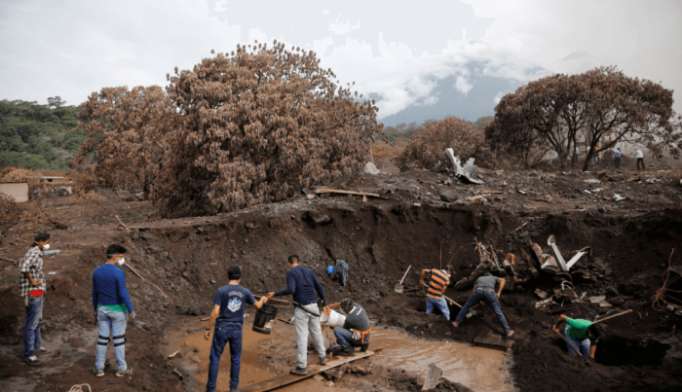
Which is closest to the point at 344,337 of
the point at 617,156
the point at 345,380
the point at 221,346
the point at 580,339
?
the point at 345,380

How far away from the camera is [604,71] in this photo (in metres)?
22.3

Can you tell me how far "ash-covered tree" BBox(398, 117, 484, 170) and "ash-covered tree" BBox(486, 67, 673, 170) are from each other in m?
1.97

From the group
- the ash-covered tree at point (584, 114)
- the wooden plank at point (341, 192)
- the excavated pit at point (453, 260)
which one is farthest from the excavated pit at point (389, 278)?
the ash-covered tree at point (584, 114)

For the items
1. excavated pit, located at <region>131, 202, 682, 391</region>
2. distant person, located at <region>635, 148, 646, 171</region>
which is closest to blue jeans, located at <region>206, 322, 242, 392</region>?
excavated pit, located at <region>131, 202, 682, 391</region>

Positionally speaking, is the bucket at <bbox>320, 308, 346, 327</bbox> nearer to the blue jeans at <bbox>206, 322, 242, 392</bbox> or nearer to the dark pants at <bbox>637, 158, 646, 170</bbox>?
the blue jeans at <bbox>206, 322, 242, 392</bbox>

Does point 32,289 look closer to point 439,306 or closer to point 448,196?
point 439,306

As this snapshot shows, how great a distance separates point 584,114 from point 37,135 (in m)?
52.5

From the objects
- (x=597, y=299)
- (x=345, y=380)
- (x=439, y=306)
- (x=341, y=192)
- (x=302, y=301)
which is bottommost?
(x=345, y=380)

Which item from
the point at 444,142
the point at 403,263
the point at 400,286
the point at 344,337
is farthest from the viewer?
the point at 444,142

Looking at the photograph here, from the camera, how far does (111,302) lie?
6.11m

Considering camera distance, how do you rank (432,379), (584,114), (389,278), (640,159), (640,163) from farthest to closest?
(584,114), (640,163), (640,159), (389,278), (432,379)

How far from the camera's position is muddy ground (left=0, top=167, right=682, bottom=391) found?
7.31 metres

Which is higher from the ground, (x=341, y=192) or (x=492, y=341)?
(x=341, y=192)

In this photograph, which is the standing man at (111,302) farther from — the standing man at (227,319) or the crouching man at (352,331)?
the crouching man at (352,331)
